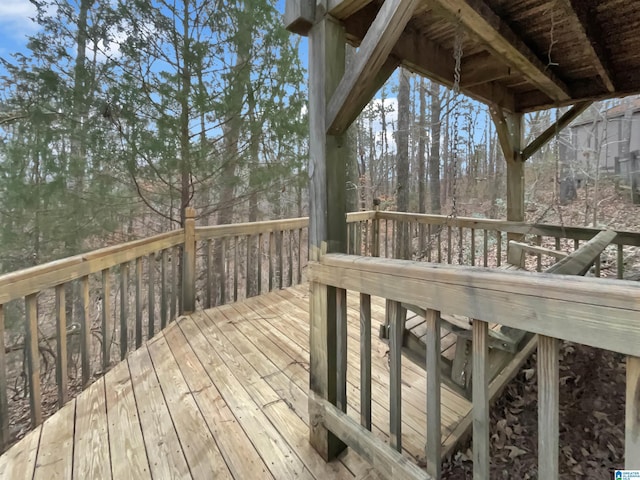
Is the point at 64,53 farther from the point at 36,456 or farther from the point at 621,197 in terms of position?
the point at 621,197

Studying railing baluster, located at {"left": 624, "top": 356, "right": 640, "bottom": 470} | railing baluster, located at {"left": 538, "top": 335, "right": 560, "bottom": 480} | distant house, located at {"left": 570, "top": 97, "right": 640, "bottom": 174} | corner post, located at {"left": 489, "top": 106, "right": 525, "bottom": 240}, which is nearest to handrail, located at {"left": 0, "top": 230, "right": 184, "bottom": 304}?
railing baluster, located at {"left": 538, "top": 335, "right": 560, "bottom": 480}

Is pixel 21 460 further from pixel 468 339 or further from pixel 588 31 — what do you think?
pixel 588 31

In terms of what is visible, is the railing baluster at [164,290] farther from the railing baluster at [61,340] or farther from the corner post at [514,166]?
the corner post at [514,166]

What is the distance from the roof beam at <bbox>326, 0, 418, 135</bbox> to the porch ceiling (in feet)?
0.84

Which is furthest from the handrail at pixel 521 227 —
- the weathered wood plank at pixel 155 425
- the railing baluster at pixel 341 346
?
the weathered wood plank at pixel 155 425

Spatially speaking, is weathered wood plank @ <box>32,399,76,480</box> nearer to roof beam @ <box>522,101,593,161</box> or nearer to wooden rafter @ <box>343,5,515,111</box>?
wooden rafter @ <box>343,5,515,111</box>

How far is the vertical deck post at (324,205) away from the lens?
147cm

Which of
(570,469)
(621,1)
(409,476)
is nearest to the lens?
(409,476)

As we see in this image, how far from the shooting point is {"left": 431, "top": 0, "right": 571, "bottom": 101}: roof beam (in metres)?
1.61

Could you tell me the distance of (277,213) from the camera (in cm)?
661

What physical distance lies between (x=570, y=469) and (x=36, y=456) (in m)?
2.51

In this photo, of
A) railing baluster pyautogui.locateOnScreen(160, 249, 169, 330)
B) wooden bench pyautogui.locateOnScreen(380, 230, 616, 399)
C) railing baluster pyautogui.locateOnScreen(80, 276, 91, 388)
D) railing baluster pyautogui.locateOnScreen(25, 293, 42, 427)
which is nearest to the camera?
wooden bench pyautogui.locateOnScreen(380, 230, 616, 399)

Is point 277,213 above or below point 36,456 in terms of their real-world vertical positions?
above

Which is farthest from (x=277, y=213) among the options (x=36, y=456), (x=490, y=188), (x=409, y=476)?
(x=490, y=188)
